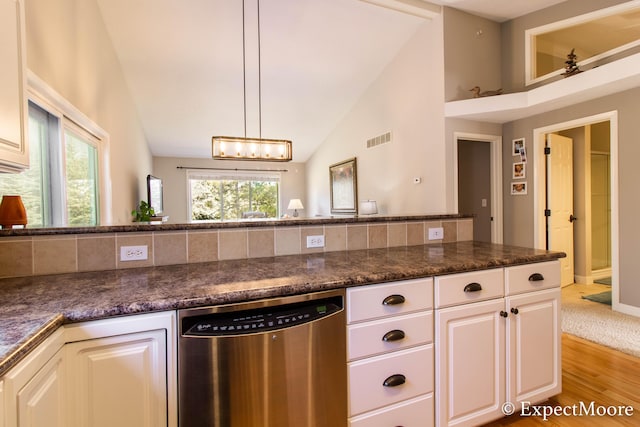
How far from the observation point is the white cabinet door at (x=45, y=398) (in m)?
0.69

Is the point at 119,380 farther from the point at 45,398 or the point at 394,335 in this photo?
the point at 394,335

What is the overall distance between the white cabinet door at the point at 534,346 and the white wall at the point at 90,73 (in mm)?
3247

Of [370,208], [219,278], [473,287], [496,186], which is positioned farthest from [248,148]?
[496,186]

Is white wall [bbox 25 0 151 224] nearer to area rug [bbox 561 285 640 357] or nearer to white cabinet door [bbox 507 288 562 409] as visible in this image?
white cabinet door [bbox 507 288 562 409]

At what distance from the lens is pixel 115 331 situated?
919 mm

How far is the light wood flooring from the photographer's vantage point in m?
1.61

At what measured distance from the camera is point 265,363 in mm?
1051

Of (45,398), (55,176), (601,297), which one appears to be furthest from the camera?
(601,297)

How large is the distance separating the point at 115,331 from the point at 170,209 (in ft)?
23.0

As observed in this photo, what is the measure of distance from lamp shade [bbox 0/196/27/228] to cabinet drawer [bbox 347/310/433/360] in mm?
1609

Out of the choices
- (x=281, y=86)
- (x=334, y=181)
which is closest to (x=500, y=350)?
(x=281, y=86)

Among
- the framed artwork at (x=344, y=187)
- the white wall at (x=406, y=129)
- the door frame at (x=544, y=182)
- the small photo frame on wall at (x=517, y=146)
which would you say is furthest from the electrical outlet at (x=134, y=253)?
the framed artwork at (x=344, y=187)

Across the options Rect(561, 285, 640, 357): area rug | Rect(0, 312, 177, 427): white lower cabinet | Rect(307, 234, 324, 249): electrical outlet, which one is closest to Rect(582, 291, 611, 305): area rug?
Rect(561, 285, 640, 357): area rug

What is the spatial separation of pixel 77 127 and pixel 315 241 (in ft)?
8.58
